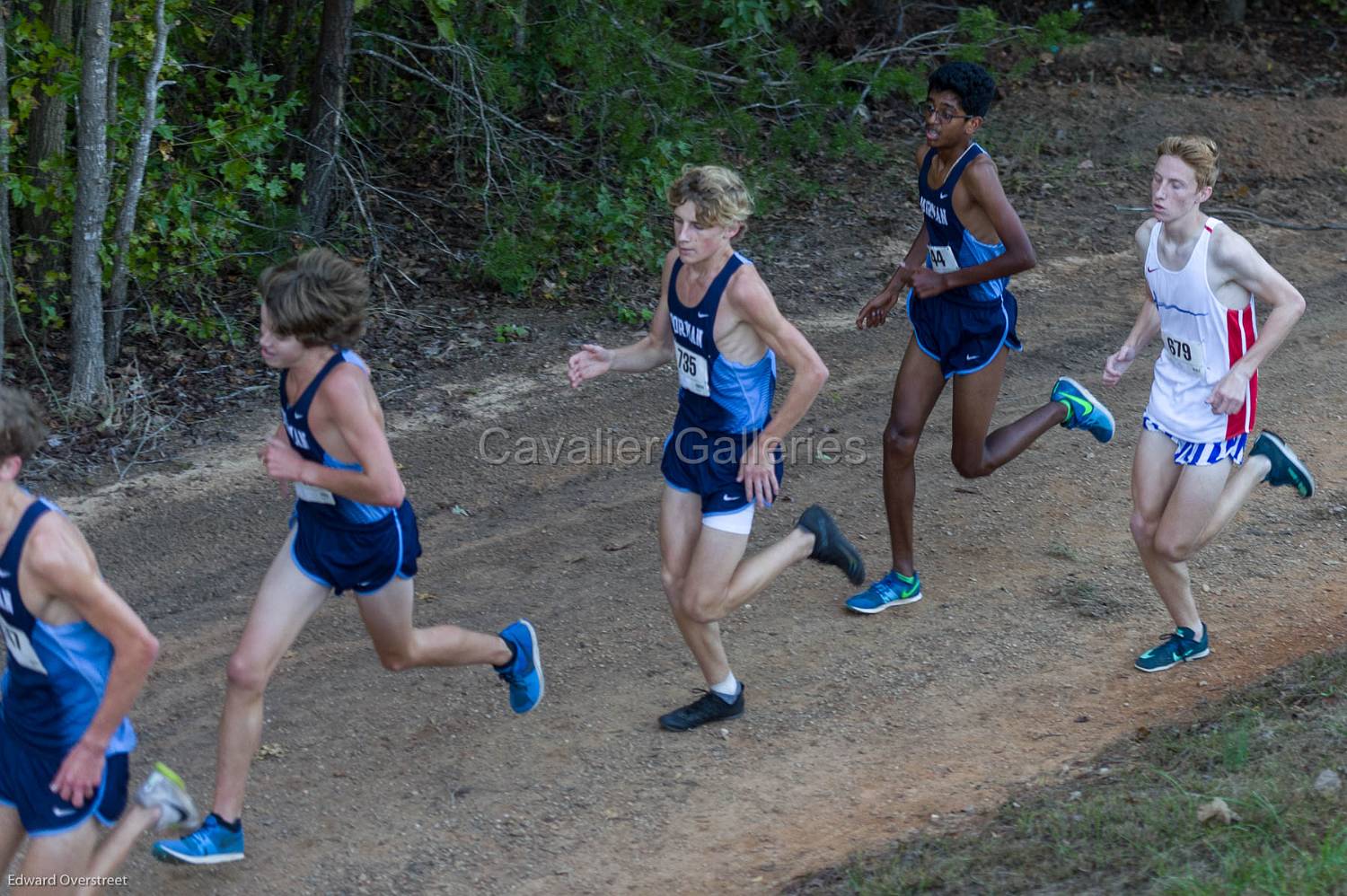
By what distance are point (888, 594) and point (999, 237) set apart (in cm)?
149

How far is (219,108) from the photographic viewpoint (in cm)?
779

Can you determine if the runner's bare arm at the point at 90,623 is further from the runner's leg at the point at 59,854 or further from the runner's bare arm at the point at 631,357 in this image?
the runner's bare arm at the point at 631,357

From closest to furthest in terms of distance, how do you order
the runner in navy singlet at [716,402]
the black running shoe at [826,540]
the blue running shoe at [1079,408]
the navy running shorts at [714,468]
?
the runner in navy singlet at [716,402] → the navy running shorts at [714,468] → the black running shoe at [826,540] → the blue running shoe at [1079,408]

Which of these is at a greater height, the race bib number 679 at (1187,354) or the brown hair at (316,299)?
the brown hair at (316,299)

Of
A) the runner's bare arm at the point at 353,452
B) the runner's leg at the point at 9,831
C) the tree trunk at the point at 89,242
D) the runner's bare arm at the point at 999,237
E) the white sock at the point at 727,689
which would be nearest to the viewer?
the runner's leg at the point at 9,831

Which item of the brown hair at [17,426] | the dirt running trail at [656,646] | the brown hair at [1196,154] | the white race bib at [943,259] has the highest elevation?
the brown hair at [1196,154]

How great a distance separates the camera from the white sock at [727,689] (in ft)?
15.7

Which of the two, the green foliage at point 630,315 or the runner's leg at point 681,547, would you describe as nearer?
the runner's leg at point 681,547

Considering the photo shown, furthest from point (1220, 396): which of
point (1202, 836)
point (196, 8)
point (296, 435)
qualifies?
point (196, 8)

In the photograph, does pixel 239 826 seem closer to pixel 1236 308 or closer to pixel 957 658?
pixel 957 658

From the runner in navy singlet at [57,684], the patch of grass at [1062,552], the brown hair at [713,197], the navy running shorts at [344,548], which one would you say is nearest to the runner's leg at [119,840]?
the runner in navy singlet at [57,684]

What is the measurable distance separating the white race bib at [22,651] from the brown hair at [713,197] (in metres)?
2.21

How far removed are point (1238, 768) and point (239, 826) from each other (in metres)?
2.92

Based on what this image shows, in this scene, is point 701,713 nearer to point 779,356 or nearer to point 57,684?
point 779,356
